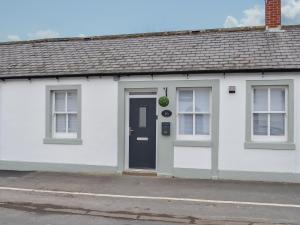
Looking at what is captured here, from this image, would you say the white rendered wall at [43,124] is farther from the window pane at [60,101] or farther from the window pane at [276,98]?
the window pane at [276,98]

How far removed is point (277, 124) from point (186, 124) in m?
2.61

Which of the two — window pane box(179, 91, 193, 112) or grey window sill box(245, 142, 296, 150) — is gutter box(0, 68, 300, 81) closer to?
window pane box(179, 91, 193, 112)

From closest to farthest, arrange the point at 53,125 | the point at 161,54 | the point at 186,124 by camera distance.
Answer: the point at 186,124
the point at 161,54
the point at 53,125

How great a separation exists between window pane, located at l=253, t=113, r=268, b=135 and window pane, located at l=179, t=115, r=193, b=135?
72.8 inches

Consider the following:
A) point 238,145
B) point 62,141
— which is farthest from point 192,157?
point 62,141

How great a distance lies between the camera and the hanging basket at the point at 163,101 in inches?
426

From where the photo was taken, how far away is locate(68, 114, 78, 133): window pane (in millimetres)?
11883

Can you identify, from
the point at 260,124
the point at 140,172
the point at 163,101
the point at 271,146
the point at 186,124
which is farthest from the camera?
the point at 140,172

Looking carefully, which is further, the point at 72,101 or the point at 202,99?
the point at 72,101

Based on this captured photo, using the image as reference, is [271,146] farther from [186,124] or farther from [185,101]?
[185,101]

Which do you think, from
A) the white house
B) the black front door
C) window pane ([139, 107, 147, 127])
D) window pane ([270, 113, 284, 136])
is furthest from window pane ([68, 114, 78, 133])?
window pane ([270, 113, 284, 136])

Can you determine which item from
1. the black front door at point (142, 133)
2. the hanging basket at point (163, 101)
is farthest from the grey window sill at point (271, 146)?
the black front door at point (142, 133)

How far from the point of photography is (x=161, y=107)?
36.2 feet

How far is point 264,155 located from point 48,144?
6715mm
